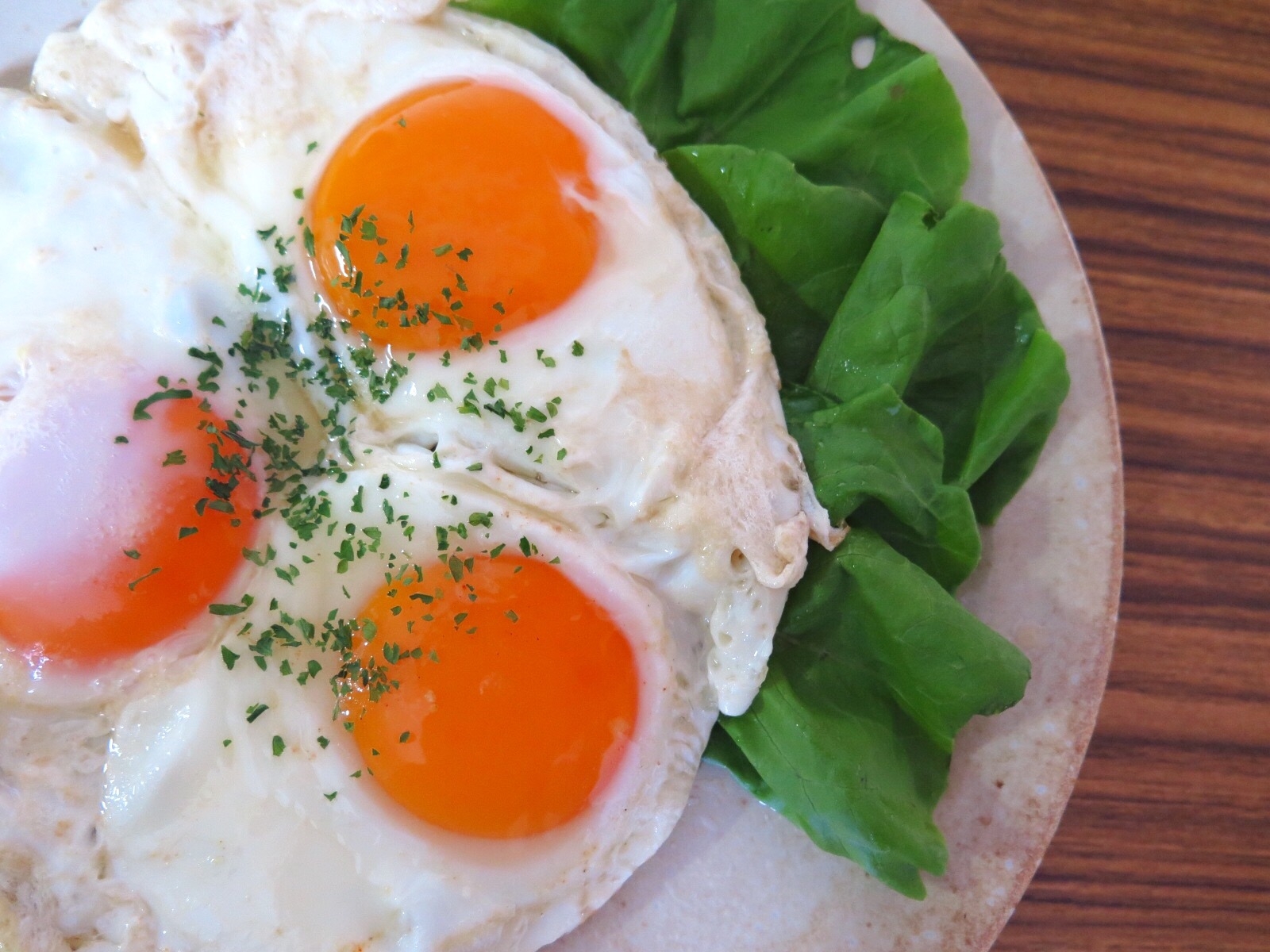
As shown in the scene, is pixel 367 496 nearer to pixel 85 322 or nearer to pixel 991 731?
pixel 85 322

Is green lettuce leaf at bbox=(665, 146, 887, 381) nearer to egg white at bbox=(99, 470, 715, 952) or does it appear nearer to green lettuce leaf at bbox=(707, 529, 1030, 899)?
green lettuce leaf at bbox=(707, 529, 1030, 899)

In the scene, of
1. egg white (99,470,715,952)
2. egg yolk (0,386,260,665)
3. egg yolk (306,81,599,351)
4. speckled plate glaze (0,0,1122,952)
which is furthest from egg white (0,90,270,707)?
speckled plate glaze (0,0,1122,952)

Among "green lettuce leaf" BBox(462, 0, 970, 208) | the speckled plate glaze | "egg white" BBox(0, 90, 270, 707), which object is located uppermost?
"green lettuce leaf" BBox(462, 0, 970, 208)

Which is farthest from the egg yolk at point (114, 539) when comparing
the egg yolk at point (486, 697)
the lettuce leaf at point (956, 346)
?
the lettuce leaf at point (956, 346)

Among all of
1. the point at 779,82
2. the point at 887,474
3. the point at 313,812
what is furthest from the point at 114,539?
the point at 779,82

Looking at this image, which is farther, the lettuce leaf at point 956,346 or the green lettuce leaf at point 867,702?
the lettuce leaf at point 956,346

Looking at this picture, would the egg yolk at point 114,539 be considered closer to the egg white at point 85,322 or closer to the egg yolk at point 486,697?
the egg white at point 85,322
